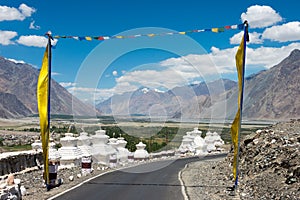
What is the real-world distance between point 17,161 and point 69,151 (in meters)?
4.75

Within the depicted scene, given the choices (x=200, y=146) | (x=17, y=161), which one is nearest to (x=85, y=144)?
(x=17, y=161)

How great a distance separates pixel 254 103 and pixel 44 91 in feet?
613

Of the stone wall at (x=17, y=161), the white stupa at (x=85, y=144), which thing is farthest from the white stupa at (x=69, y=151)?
the stone wall at (x=17, y=161)

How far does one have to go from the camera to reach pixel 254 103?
192 metres

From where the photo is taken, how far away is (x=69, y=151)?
2067 centimetres

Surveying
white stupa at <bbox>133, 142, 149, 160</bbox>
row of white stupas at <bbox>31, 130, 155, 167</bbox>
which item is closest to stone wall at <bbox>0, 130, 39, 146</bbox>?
white stupa at <bbox>133, 142, 149, 160</bbox>

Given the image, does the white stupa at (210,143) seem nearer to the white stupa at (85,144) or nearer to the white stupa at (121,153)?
the white stupa at (121,153)

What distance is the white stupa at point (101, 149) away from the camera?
23344 millimetres

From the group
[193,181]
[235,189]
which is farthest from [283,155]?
[193,181]

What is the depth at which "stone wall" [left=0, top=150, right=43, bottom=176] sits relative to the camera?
14.8 meters

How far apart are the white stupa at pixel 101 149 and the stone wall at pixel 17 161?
5.34m

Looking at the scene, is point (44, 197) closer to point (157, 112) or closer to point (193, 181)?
point (193, 181)

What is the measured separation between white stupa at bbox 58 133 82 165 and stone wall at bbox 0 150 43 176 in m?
1.97

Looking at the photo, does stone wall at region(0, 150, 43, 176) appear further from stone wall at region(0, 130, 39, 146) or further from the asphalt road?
stone wall at region(0, 130, 39, 146)
